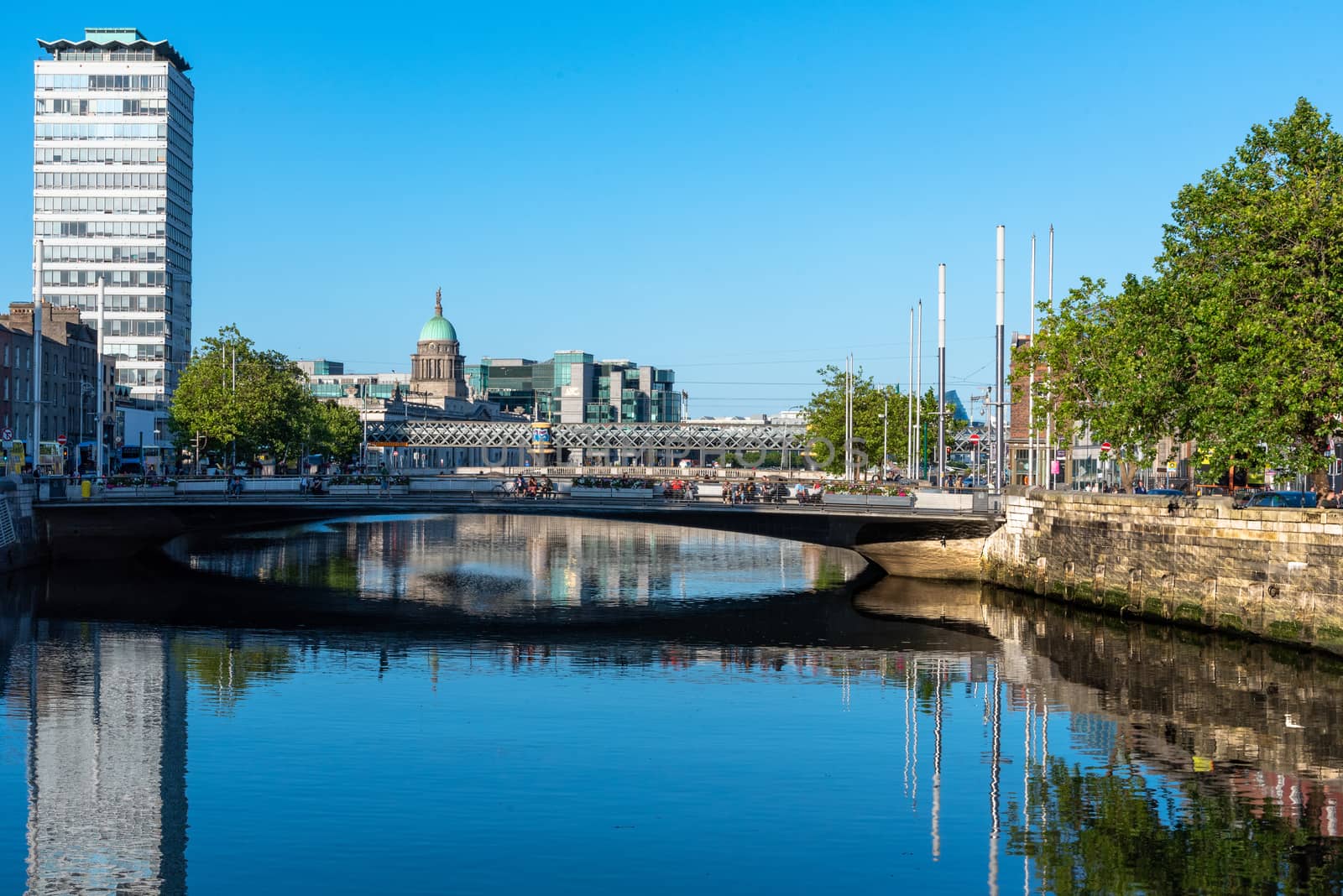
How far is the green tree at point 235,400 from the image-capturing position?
445ft

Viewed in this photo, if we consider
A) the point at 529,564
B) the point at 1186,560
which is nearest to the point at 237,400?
the point at 529,564

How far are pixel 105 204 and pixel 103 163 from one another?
17.4 ft

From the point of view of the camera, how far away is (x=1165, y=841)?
92.4ft

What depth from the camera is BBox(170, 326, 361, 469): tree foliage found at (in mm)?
135500

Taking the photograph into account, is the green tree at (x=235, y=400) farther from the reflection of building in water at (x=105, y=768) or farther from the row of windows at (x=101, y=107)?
the reflection of building in water at (x=105, y=768)

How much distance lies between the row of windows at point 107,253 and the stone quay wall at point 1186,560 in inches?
5761

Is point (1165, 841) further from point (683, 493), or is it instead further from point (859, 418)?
point (859, 418)

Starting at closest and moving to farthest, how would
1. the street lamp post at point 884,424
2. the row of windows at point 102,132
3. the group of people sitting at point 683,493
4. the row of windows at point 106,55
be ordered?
the group of people sitting at point 683,493
the street lamp post at point 884,424
the row of windows at point 102,132
the row of windows at point 106,55

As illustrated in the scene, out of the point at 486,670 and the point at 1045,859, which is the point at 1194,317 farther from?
the point at 1045,859

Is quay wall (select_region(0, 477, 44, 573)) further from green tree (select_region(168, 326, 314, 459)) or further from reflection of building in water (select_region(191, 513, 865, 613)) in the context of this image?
green tree (select_region(168, 326, 314, 459))

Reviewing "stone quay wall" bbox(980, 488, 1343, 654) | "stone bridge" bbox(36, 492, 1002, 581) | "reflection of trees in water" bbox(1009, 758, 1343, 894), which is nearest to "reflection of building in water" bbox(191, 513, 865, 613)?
"stone bridge" bbox(36, 492, 1002, 581)

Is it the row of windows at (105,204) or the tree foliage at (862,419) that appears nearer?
the tree foliage at (862,419)

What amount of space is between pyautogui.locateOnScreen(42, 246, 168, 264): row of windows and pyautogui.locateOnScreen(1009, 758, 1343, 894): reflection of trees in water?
177079 millimetres

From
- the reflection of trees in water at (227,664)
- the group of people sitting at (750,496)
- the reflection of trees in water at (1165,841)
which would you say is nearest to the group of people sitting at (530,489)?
the group of people sitting at (750,496)
